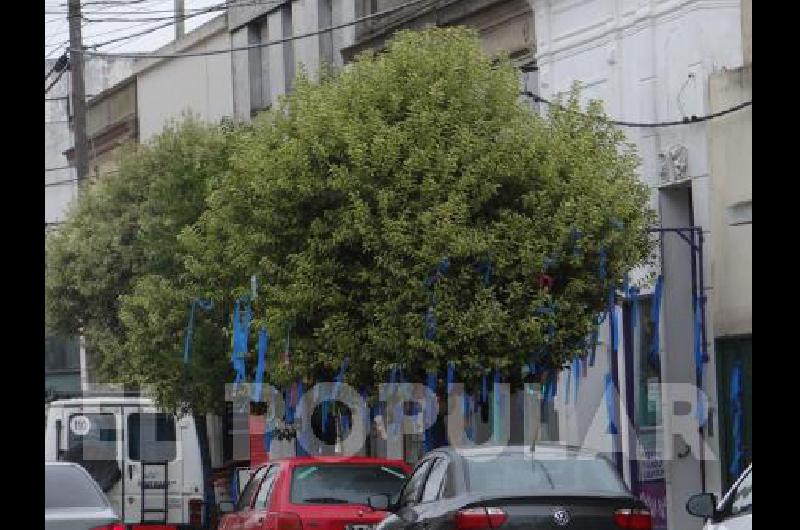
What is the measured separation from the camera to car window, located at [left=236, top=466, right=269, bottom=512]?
20.9 meters

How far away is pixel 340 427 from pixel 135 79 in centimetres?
2005

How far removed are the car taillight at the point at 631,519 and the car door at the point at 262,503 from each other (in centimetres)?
487

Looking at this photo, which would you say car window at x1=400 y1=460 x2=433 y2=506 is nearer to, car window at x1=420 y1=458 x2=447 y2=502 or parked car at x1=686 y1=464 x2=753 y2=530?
car window at x1=420 y1=458 x2=447 y2=502

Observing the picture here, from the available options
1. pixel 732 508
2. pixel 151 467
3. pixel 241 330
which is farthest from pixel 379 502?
pixel 151 467

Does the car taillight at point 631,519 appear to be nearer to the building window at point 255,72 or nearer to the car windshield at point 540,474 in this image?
the car windshield at point 540,474

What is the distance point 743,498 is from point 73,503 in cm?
610

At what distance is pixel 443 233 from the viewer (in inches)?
888

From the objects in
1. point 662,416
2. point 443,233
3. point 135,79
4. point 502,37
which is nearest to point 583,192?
point 443,233

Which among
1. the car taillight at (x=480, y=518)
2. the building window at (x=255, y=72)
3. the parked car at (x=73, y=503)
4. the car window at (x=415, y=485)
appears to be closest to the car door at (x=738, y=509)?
the car taillight at (x=480, y=518)

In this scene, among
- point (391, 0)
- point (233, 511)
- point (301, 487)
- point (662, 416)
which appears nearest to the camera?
point (301, 487)

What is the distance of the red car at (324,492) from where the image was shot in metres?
18.9

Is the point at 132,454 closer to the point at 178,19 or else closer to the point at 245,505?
the point at 245,505

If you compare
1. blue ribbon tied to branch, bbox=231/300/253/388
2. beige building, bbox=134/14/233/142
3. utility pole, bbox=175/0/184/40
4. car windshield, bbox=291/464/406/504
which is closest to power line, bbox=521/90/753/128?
blue ribbon tied to branch, bbox=231/300/253/388
